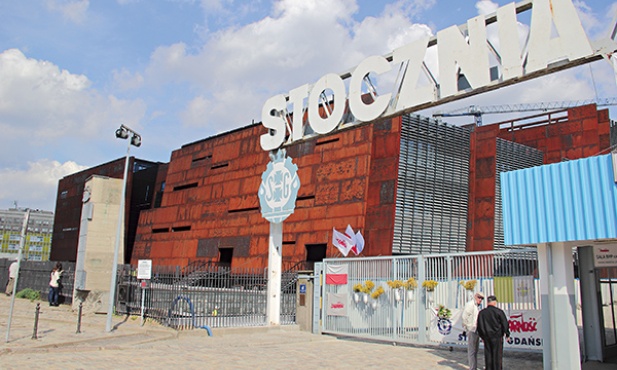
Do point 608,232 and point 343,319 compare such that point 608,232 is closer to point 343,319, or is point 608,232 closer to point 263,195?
point 343,319

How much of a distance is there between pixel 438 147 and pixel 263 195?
61.8 feet

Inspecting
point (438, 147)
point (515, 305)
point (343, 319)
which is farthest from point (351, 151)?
point (515, 305)

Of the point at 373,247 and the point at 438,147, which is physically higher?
the point at 438,147

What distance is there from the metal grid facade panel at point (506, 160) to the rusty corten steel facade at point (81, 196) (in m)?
32.9

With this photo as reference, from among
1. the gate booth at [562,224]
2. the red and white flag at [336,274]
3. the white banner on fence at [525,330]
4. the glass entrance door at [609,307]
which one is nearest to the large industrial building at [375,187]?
the red and white flag at [336,274]

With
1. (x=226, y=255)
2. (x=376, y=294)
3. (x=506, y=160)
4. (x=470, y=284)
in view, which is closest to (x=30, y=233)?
(x=226, y=255)

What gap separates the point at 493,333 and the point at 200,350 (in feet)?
22.9

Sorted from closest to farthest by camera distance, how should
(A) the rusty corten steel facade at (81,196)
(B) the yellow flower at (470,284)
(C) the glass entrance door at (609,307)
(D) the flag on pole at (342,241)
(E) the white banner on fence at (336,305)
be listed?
(C) the glass entrance door at (609,307), (B) the yellow flower at (470,284), (E) the white banner on fence at (336,305), (D) the flag on pole at (342,241), (A) the rusty corten steel facade at (81,196)

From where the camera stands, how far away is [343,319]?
16.1 m

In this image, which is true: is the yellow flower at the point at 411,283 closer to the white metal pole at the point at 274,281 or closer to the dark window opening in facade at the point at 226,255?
the white metal pole at the point at 274,281

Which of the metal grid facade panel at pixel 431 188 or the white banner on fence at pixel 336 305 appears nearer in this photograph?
the white banner on fence at pixel 336 305

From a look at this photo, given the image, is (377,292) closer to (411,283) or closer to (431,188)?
(411,283)

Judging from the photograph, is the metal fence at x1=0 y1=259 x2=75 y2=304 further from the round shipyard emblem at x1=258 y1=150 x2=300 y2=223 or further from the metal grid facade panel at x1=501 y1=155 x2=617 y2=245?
the metal grid facade panel at x1=501 y1=155 x2=617 y2=245

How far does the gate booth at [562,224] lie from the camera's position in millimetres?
9312
